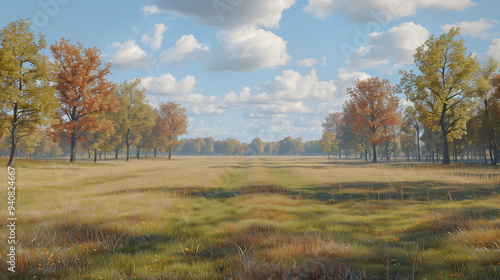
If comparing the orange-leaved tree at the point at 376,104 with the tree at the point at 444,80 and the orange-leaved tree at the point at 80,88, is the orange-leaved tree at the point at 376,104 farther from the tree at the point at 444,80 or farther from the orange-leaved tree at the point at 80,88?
the orange-leaved tree at the point at 80,88

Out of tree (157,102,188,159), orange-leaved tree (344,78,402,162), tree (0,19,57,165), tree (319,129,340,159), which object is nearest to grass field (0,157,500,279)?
tree (0,19,57,165)

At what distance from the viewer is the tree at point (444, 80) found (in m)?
Result: 38.6

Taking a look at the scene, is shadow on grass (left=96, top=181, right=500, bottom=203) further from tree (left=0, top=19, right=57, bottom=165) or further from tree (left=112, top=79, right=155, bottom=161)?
tree (left=112, top=79, right=155, bottom=161)

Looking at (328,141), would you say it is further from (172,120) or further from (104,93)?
(104,93)

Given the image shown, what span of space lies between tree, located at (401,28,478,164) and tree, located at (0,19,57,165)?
47.4 meters

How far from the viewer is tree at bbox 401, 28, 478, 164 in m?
38.6

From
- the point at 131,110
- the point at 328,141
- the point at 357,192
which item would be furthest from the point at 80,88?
the point at 328,141

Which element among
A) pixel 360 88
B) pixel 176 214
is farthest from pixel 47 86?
pixel 360 88

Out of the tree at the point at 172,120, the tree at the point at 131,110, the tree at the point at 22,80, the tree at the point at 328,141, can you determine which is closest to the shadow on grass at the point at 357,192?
the tree at the point at 22,80

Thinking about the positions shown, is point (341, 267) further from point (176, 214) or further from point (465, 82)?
point (465, 82)

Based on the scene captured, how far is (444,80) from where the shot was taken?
39.9m

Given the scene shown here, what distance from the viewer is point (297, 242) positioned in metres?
6.99

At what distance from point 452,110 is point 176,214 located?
42.4m

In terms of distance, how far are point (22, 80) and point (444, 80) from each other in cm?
5279
